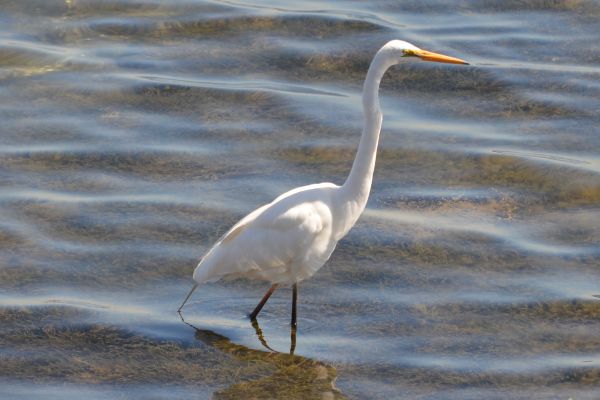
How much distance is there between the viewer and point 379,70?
6105 millimetres

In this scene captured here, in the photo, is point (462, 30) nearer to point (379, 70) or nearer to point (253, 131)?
point (253, 131)

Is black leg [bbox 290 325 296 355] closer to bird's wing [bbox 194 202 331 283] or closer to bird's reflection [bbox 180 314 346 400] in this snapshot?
bird's reflection [bbox 180 314 346 400]

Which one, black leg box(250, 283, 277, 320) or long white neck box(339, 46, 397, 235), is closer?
long white neck box(339, 46, 397, 235)

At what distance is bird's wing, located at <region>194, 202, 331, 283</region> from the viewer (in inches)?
248

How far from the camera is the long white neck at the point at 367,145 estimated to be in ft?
20.0

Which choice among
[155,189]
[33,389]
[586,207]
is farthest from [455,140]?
[33,389]

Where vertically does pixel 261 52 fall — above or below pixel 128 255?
above

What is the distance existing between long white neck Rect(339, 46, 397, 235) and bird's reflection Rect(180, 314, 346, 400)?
0.71 meters

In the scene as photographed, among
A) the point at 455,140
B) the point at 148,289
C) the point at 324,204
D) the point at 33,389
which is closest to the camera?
the point at 33,389

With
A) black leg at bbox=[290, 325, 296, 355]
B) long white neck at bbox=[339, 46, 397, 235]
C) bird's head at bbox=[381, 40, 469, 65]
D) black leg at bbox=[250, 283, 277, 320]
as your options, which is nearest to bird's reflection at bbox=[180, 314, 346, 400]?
black leg at bbox=[290, 325, 296, 355]

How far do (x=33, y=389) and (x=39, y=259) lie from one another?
142 centimetres

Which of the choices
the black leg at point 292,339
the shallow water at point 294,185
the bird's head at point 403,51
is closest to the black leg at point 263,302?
the shallow water at point 294,185

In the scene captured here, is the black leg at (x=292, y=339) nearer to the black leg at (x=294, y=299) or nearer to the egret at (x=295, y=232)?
the black leg at (x=294, y=299)

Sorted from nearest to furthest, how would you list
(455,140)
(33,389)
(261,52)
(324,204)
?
(33,389), (324,204), (455,140), (261,52)
